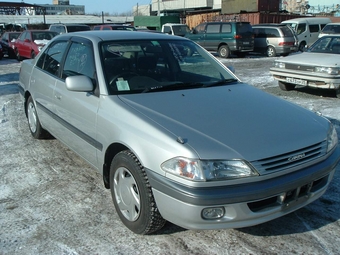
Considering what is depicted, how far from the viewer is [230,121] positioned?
10.1 feet

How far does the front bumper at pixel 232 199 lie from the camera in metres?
2.57

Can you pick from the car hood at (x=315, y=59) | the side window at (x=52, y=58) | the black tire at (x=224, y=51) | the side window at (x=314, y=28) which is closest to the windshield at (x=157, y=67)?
the side window at (x=52, y=58)

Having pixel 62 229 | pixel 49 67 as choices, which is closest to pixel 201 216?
pixel 62 229

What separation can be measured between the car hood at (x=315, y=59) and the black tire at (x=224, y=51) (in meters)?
9.95

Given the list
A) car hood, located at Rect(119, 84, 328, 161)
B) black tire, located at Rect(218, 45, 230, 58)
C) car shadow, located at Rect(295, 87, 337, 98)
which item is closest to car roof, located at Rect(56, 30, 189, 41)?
car hood, located at Rect(119, 84, 328, 161)

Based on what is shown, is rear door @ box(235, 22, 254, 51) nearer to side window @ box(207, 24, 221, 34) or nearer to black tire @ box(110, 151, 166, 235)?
side window @ box(207, 24, 221, 34)

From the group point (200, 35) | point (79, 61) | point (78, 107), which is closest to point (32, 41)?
point (200, 35)

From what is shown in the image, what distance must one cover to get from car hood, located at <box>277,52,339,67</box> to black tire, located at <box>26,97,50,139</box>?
6.44 metres

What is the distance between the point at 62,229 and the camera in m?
3.24

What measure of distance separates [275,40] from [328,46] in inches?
420

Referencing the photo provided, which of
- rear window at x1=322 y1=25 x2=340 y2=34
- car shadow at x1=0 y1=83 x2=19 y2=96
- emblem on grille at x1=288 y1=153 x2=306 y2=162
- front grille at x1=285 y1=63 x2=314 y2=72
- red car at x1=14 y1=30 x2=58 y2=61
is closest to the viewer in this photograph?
emblem on grille at x1=288 y1=153 x2=306 y2=162

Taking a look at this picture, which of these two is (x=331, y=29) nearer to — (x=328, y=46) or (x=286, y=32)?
(x=286, y=32)

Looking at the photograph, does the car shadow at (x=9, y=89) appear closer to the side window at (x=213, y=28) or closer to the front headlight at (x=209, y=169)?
the front headlight at (x=209, y=169)

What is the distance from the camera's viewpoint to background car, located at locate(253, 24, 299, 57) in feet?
64.2
